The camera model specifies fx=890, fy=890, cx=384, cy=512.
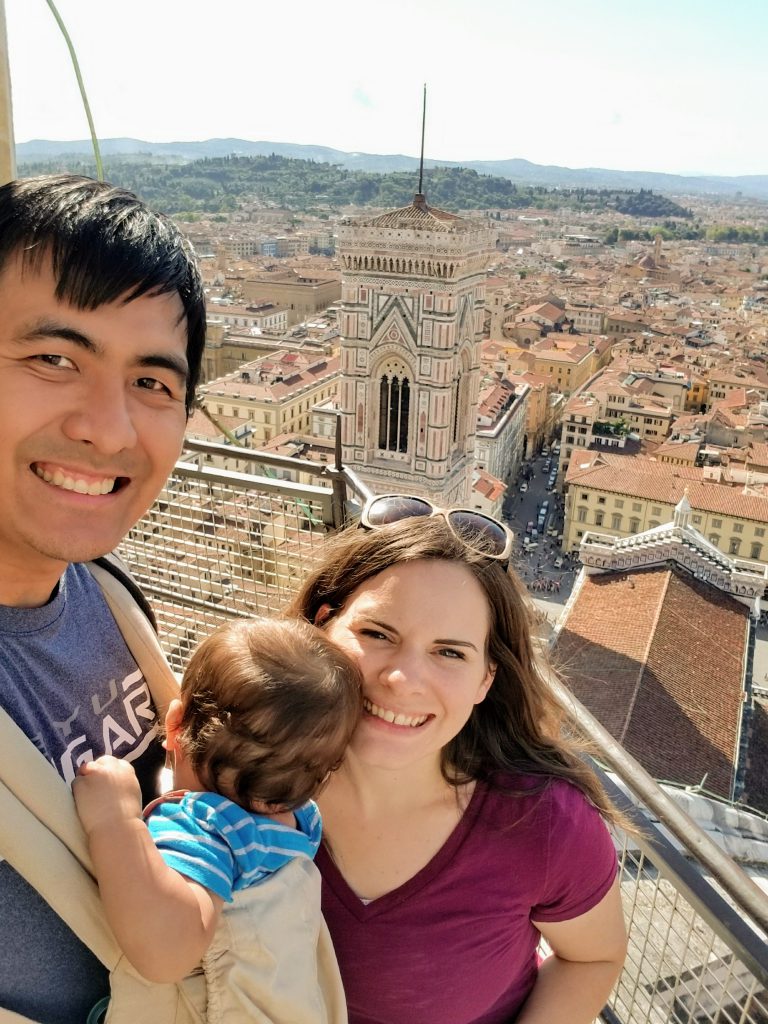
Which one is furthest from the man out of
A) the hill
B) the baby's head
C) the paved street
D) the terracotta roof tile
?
the hill

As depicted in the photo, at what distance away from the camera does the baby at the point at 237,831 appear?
75 centimetres

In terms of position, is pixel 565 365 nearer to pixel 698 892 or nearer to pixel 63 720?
pixel 698 892

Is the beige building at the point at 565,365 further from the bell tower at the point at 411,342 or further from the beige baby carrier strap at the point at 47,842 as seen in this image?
the beige baby carrier strap at the point at 47,842

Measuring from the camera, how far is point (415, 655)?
1039 mm

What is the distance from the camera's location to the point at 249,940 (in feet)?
2.74

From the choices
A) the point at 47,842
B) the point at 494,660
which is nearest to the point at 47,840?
the point at 47,842

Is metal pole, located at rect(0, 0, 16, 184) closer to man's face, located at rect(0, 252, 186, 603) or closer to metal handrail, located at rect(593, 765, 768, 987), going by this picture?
man's face, located at rect(0, 252, 186, 603)

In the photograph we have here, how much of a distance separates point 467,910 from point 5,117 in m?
1.75

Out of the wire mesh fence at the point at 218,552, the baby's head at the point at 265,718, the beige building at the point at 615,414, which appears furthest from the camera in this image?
the beige building at the point at 615,414

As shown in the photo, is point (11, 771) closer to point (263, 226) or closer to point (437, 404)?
point (437, 404)

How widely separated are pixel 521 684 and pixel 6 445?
72 cm

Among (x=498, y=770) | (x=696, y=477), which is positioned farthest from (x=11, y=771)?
(x=696, y=477)

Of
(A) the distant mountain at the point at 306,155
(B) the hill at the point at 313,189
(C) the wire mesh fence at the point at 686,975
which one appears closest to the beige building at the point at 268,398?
(C) the wire mesh fence at the point at 686,975

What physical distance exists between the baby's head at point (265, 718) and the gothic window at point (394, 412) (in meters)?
12.3
